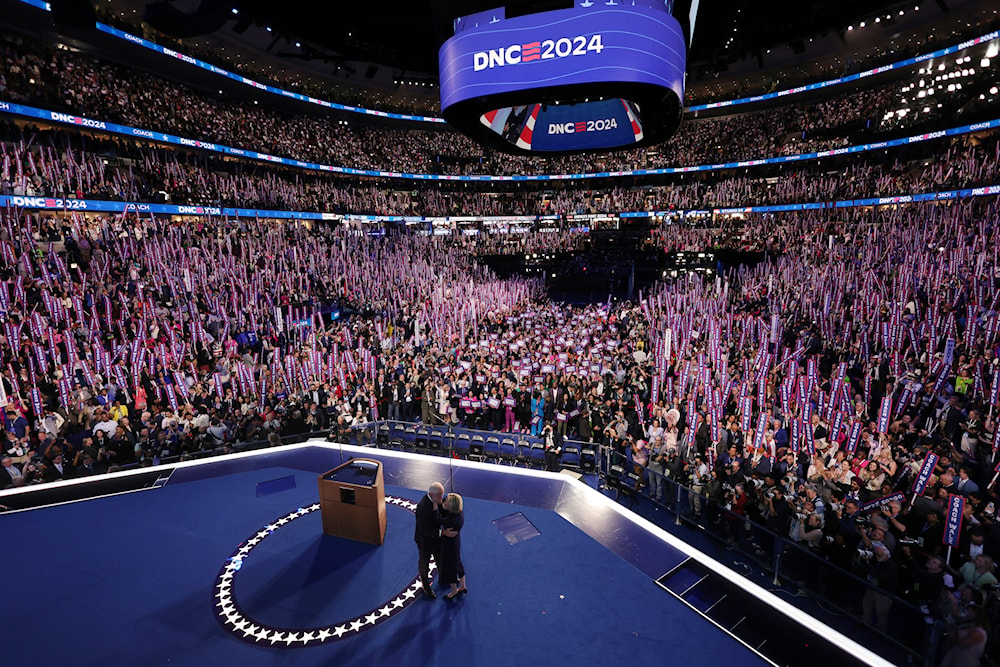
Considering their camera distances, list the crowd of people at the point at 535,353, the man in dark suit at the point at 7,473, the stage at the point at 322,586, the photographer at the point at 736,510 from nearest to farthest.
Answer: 1. the stage at the point at 322,586
2. the photographer at the point at 736,510
3. the crowd of people at the point at 535,353
4. the man in dark suit at the point at 7,473

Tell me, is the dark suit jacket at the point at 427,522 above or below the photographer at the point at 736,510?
above

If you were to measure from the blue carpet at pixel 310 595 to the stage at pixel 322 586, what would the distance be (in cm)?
2

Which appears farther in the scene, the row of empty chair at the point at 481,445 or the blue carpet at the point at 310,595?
the row of empty chair at the point at 481,445

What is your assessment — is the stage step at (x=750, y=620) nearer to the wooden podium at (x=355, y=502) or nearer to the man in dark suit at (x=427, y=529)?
the man in dark suit at (x=427, y=529)

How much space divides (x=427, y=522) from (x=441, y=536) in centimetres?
23

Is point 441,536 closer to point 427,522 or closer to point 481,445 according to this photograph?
point 427,522

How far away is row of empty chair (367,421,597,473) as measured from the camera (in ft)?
31.3

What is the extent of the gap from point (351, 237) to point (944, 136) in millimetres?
35934

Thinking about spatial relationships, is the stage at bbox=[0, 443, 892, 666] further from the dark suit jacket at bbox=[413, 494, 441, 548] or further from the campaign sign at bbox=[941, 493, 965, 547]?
the campaign sign at bbox=[941, 493, 965, 547]

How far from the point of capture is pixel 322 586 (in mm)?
5570

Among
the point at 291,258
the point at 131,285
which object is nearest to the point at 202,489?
the point at 131,285

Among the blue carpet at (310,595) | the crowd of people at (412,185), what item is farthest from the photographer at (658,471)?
the crowd of people at (412,185)

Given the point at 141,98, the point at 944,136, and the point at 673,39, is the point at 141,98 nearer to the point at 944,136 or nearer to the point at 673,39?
the point at 673,39

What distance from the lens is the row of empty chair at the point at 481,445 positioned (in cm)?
953
